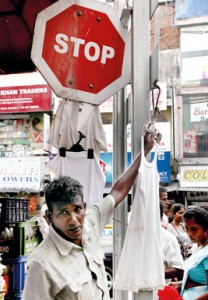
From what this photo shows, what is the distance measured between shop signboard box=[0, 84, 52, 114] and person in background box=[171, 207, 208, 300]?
1329 cm

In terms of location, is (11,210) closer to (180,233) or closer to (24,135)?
(180,233)

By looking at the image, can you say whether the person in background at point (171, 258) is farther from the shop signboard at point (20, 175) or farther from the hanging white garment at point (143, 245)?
the shop signboard at point (20, 175)

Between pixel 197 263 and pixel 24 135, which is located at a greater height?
pixel 24 135

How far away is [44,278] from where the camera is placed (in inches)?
70.7

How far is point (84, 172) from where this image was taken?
2.71m

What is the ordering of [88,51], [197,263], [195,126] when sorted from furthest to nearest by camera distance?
[195,126] < [197,263] < [88,51]

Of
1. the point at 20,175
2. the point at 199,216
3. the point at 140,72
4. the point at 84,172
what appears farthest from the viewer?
the point at 20,175

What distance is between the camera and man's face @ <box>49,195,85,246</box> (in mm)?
1961

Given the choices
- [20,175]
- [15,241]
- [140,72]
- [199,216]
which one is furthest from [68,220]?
[20,175]

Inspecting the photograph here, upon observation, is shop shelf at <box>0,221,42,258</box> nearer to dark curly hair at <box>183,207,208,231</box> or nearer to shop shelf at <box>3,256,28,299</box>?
shop shelf at <box>3,256,28,299</box>

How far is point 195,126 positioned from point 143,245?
13.3m

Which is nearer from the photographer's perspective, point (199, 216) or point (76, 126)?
point (76, 126)

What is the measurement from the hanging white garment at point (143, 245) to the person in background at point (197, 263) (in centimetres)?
84

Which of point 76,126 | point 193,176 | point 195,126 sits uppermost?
point 195,126
